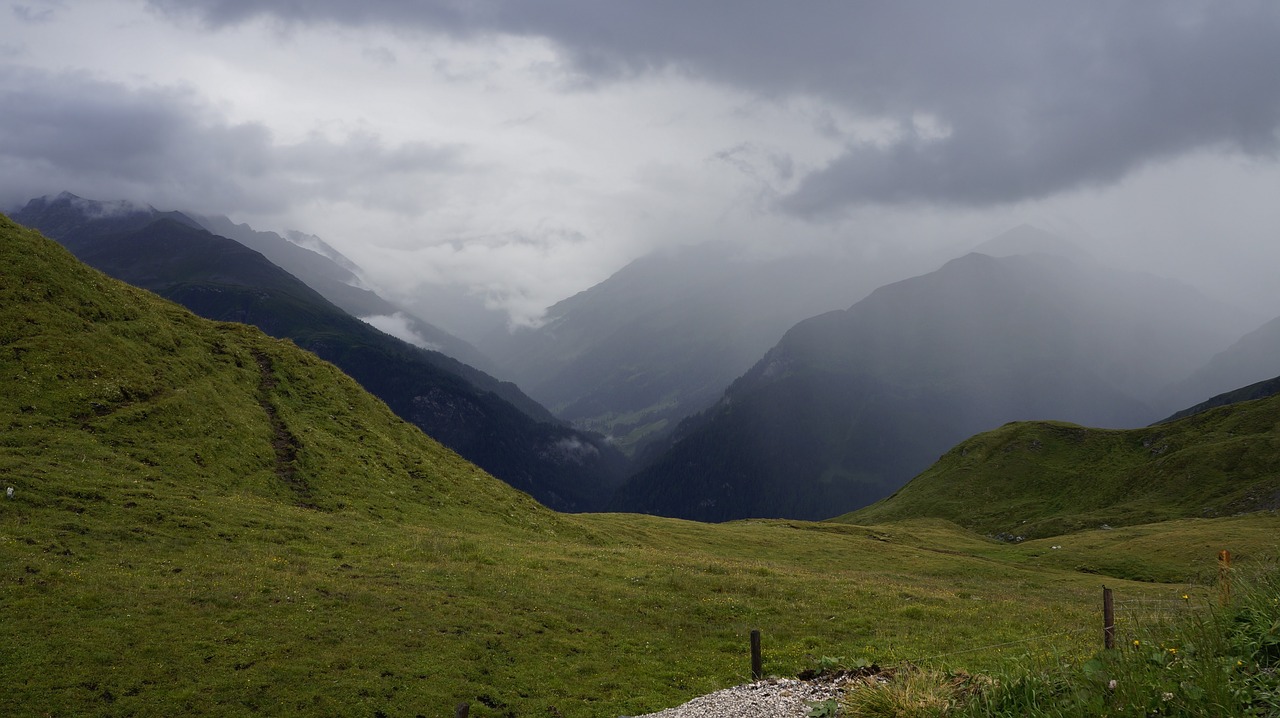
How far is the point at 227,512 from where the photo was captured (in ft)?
129

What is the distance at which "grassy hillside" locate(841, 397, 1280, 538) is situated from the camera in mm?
113812

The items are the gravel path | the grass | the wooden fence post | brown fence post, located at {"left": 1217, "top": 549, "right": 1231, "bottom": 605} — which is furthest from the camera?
the wooden fence post

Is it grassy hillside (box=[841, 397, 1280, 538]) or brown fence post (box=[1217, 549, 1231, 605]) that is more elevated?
brown fence post (box=[1217, 549, 1231, 605])

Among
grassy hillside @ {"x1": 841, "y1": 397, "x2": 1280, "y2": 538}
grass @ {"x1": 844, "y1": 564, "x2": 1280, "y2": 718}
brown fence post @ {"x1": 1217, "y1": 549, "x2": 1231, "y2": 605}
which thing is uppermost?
brown fence post @ {"x1": 1217, "y1": 549, "x2": 1231, "y2": 605}

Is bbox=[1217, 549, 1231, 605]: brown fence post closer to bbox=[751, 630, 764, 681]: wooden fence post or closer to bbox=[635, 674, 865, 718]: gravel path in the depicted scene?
bbox=[635, 674, 865, 718]: gravel path

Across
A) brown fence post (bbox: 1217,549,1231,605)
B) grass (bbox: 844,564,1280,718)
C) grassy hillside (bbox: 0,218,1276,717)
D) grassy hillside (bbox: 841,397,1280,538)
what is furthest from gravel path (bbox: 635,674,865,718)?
grassy hillside (bbox: 841,397,1280,538)

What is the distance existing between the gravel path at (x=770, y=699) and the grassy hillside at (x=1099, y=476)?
4733 inches

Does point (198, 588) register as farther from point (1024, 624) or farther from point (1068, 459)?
point (1068, 459)

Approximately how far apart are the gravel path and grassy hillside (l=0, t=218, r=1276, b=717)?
159 inches

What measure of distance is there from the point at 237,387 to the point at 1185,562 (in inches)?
3953

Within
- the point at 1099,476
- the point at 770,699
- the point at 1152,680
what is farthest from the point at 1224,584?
the point at 1099,476

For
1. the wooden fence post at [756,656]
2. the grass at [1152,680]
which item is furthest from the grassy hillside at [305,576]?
the wooden fence post at [756,656]

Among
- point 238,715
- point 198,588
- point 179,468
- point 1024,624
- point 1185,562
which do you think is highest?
point 179,468

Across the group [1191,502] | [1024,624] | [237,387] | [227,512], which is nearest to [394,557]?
[227,512]
